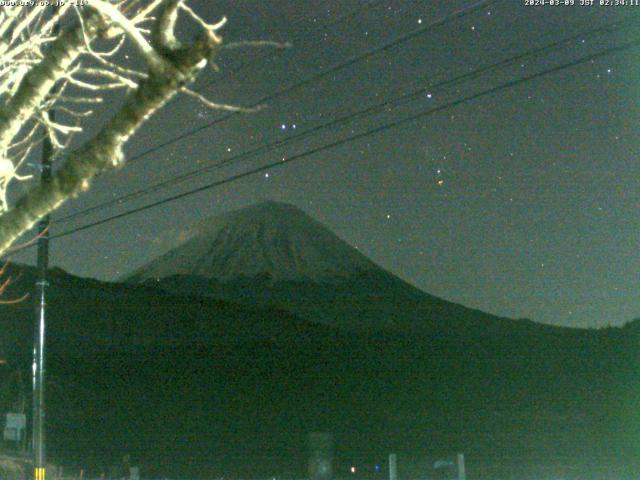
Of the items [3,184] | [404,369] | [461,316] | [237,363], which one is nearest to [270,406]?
[237,363]

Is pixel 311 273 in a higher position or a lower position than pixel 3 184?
higher

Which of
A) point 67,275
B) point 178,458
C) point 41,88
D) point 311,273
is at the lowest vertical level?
point 178,458

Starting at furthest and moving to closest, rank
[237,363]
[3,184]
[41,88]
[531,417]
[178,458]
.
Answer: [237,363], [531,417], [178,458], [3,184], [41,88]

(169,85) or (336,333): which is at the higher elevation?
(336,333)

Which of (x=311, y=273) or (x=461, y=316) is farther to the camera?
(x=311, y=273)

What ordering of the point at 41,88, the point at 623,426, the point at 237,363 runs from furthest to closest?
the point at 237,363
the point at 623,426
the point at 41,88

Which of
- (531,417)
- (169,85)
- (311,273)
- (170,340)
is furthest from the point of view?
(311,273)

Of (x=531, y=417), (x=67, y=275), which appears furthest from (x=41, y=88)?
(x=67, y=275)

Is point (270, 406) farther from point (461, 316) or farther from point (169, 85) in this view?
point (461, 316)

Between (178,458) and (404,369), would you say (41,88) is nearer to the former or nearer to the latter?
(178,458)
